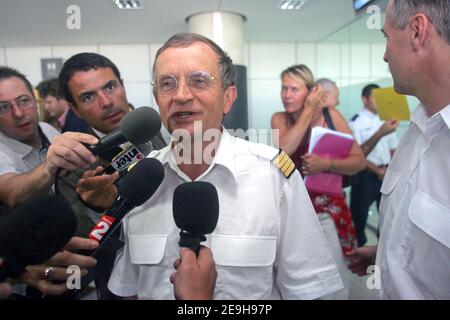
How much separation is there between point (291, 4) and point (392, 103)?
0.59 m

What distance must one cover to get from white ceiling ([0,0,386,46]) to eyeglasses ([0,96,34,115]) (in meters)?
0.14

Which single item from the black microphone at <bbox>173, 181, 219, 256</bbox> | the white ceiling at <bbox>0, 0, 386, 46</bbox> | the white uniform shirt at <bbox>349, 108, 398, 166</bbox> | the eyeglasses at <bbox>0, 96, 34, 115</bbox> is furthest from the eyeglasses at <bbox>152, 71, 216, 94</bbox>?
the white uniform shirt at <bbox>349, 108, 398, 166</bbox>

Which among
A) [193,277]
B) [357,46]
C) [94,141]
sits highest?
[357,46]

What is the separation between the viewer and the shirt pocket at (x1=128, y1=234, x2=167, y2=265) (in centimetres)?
89

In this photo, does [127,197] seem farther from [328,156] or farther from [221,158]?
[328,156]

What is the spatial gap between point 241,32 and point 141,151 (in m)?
0.42

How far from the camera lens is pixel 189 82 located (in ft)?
2.61

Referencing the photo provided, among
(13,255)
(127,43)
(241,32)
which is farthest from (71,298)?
(241,32)

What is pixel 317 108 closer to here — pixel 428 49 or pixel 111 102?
pixel 428 49

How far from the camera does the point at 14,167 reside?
0.89 m

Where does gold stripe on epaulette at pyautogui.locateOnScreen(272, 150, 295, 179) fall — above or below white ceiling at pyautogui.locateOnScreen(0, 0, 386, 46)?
below

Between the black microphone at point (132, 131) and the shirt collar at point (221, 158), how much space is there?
164 millimetres

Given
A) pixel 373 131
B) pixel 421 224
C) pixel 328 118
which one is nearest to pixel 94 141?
pixel 421 224

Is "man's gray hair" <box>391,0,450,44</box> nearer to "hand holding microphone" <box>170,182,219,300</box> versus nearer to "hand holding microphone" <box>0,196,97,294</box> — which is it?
"hand holding microphone" <box>170,182,219,300</box>
